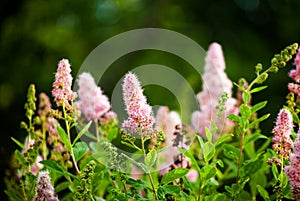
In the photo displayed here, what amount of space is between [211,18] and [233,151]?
435cm

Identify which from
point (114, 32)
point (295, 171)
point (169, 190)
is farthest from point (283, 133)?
point (114, 32)

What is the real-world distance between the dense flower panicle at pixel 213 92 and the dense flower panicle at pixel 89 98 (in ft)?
0.77

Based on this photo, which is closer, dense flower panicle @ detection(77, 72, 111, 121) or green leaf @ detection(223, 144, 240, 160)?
green leaf @ detection(223, 144, 240, 160)

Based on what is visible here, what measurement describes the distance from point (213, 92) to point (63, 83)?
1.85 ft

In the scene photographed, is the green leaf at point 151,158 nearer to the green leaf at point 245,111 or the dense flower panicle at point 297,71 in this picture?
the green leaf at point 245,111

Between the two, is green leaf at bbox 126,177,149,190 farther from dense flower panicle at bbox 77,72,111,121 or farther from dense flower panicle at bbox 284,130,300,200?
dense flower panicle at bbox 77,72,111,121

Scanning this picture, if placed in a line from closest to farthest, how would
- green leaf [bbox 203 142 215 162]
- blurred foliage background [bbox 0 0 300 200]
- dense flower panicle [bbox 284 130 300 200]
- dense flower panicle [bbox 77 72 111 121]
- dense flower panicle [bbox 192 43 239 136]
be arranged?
dense flower panicle [bbox 284 130 300 200], green leaf [bbox 203 142 215 162], dense flower panicle [bbox 77 72 111 121], dense flower panicle [bbox 192 43 239 136], blurred foliage background [bbox 0 0 300 200]

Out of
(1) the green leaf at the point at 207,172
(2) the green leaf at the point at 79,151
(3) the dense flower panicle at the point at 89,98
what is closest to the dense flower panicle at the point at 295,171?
(1) the green leaf at the point at 207,172

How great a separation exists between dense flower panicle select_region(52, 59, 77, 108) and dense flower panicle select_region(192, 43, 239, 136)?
432mm

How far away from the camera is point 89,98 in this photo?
101 centimetres

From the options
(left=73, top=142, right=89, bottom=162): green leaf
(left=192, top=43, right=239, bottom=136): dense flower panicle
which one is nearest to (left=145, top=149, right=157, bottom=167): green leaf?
(left=73, top=142, right=89, bottom=162): green leaf

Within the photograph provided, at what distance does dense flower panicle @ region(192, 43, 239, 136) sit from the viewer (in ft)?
3.88

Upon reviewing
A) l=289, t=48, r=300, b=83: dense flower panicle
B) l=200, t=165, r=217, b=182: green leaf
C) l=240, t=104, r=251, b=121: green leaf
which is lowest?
l=200, t=165, r=217, b=182: green leaf

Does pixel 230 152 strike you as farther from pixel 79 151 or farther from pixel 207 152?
pixel 79 151
